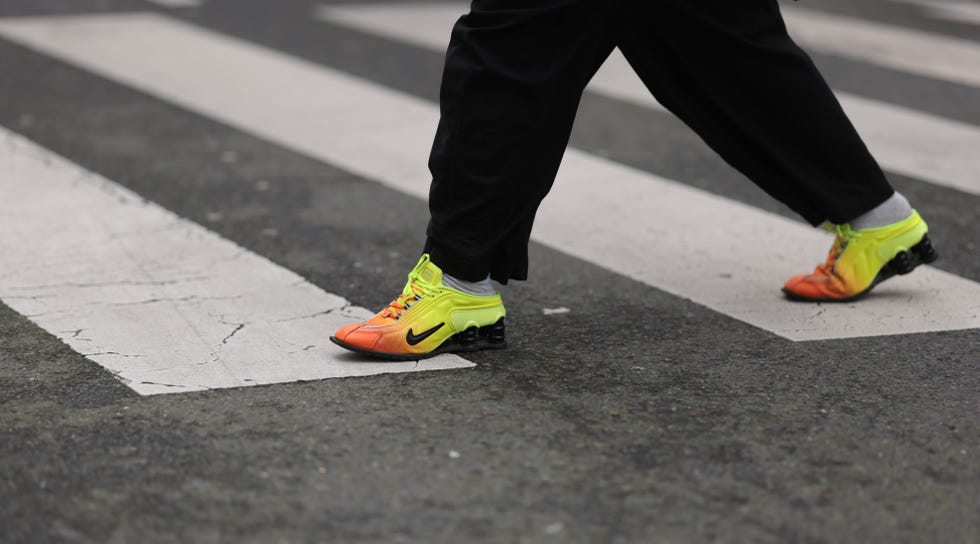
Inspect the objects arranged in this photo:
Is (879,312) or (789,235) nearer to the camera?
(879,312)

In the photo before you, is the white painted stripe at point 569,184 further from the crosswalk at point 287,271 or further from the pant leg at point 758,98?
the pant leg at point 758,98

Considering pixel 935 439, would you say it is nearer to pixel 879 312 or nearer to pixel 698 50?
pixel 879 312

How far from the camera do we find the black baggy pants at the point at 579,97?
2861mm

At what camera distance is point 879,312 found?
3314 millimetres

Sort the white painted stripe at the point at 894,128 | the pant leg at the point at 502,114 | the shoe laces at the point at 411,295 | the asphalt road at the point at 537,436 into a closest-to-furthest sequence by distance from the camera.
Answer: the asphalt road at the point at 537,436, the pant leg at the point at 502,114, the shoe laces at the point at 411,295, the white painted stripe at the point at 894,128

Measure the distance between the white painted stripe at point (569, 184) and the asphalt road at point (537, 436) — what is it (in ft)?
0.44

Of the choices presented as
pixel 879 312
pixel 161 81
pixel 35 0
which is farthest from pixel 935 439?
pixel 35 0

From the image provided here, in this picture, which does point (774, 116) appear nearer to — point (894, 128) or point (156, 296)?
point (156, 296)

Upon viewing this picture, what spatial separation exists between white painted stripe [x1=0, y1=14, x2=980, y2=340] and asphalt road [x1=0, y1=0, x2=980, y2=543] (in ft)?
0.44

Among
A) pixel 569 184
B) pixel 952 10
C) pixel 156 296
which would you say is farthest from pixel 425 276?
pixel 952 10

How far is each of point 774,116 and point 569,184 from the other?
4.55 ft

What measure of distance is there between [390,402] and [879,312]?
1.25m

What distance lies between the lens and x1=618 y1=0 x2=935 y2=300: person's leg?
3.13 meters

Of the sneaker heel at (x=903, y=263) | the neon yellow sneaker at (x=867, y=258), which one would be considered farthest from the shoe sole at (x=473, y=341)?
the sneaker heel at (x=903, y=263)
